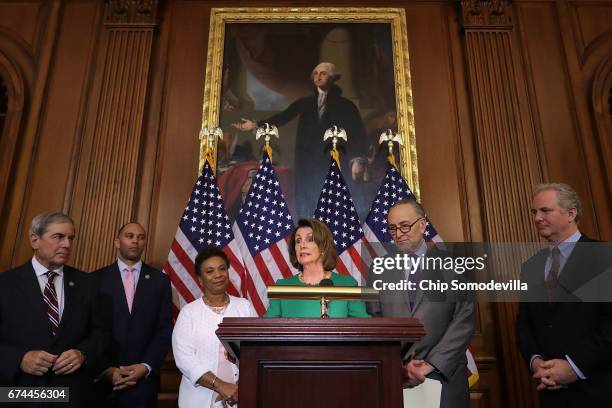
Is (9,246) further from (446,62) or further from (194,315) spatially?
(446,62)

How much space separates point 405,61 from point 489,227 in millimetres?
1808

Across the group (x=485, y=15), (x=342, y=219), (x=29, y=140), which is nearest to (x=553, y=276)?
(x=342, y=219)

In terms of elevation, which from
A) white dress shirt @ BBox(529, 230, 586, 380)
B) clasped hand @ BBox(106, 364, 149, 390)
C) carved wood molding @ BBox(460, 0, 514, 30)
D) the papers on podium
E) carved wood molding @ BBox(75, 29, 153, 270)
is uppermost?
carved wood molding @ BBox(460, 0, 514, 30)

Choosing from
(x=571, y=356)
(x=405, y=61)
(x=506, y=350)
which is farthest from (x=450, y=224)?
(x=571, y=356)

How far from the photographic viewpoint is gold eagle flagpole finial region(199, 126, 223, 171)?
5.12 m

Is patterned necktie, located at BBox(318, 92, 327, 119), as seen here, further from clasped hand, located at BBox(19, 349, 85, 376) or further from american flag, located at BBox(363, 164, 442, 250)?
clasped hand, located at BBox(19, 349, 85, 376)

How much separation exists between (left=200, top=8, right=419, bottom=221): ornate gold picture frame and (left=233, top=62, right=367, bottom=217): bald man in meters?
0.05

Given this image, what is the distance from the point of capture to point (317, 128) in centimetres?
538

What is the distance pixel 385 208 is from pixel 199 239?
157cm

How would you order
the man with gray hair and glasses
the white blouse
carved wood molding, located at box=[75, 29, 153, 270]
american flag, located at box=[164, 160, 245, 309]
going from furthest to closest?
1. carved wood molding, located at box=[75, 29, 153, 270]
2. american flag, located at box=[164, 160, 245, 309]
3. the white blouse
4. the man with gray hair and glasses

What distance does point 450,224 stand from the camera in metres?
5.09

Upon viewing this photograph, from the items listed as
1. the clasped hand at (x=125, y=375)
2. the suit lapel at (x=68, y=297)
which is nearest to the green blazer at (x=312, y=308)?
the suit lapel at (x=68, y=297)

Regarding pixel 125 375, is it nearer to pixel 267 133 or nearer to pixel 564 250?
pixel 267 133

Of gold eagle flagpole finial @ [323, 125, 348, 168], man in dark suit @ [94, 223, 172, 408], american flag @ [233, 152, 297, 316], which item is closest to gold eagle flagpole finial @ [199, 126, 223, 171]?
american flag @ [233, 152, 297, 316]
